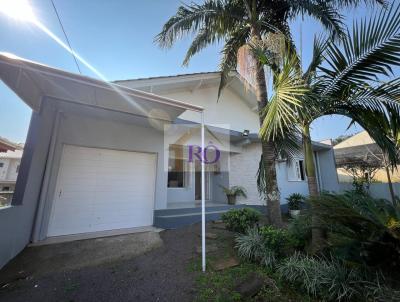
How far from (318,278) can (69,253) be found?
529 centimetres

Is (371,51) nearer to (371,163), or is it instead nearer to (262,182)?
(262,182)

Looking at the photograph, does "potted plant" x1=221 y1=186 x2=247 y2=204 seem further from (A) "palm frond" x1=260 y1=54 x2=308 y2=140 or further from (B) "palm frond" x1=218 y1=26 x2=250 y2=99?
(A) "palm frond" x1=260 y1=54 x2=308 y2=140

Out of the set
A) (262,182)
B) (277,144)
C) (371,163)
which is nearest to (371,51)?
(277,144)

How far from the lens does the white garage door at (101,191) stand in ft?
19.1

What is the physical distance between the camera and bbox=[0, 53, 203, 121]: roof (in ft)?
10.4

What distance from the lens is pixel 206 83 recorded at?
364 inches

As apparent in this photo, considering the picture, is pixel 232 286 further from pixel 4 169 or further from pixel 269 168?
pixel 4 169

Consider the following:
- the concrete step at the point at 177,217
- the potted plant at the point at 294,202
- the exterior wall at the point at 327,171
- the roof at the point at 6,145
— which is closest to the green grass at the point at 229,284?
the concrete step at the point at 177,217

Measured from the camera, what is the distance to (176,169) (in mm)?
9633

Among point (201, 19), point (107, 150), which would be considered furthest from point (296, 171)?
point (107, 150)

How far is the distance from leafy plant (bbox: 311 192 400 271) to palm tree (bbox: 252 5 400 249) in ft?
2.08

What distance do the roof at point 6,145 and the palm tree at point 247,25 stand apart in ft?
17.0

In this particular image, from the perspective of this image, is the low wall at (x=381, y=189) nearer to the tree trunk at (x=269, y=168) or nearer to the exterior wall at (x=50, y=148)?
the tree trunk at (x=269, y=168)

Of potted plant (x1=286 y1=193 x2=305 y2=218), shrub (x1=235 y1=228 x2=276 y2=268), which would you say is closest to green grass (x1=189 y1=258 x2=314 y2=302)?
shrub (x1=235 y1=228 x2=276 y2=268)
